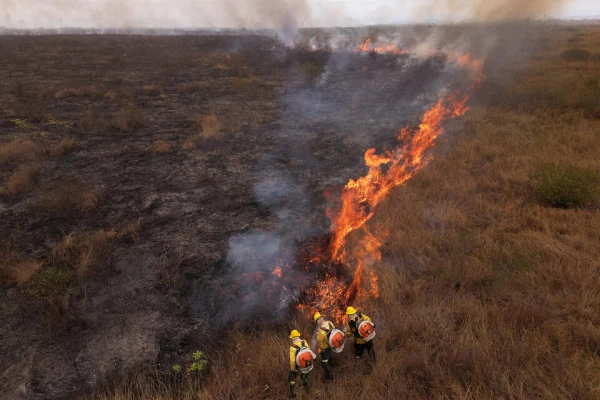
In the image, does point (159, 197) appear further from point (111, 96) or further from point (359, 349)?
point (111, 96)

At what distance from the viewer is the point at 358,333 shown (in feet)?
12.0

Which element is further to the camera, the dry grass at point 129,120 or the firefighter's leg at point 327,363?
the dry grass at point 129,120

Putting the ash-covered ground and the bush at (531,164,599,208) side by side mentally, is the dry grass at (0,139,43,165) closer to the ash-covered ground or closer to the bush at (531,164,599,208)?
the ash-covered ground

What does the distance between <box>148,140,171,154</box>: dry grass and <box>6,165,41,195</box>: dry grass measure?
3142mm

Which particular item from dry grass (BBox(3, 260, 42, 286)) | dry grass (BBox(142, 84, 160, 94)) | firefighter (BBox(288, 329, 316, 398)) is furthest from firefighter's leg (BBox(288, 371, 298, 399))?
dry grass (BBox(142, 84, 160, 94))

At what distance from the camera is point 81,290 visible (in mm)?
5371

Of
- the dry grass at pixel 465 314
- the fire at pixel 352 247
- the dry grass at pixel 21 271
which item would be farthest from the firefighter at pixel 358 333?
the dry grass at pixel 21 271

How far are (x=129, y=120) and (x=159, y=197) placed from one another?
7.16m

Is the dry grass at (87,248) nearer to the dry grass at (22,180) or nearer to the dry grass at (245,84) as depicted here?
the dry grass at (22,180)

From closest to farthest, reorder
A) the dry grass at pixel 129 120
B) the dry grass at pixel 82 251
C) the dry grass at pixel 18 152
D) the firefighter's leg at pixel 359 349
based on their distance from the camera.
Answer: the firefighter's leg at pixel 359 349, the dry grass at pixel 82 251, the dry grass at pixel 18 152, the dry grass at pixel 129 120

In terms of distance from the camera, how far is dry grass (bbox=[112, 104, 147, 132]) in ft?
43.8

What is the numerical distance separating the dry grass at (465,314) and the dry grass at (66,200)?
5.15 metres

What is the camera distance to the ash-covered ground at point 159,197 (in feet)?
15.1

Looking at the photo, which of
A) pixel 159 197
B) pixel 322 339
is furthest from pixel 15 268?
pixel 322 339
